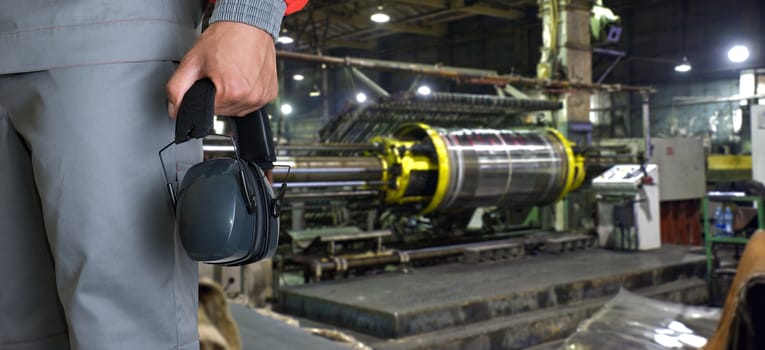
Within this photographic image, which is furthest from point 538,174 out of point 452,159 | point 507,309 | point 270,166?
point 270,166

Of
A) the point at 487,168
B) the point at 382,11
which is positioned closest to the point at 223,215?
the point at 487,168

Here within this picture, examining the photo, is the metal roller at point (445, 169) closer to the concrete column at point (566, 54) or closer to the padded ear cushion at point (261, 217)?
the concrete column at point (566, 54)

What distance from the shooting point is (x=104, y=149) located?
853mm

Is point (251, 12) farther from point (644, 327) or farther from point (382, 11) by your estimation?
point (382, 11)

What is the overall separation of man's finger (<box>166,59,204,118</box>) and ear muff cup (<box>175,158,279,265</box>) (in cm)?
9

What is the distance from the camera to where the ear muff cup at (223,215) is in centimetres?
85

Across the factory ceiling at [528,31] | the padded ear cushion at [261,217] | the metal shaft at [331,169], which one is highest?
the factory ceiling at [528,31]

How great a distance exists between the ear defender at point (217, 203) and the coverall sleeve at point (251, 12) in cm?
10

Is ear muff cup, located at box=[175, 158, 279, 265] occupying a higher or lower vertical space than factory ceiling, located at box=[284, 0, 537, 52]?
lower

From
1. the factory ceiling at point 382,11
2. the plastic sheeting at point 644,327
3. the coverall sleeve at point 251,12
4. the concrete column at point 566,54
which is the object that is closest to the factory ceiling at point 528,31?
the factory ceiling at point 382,11

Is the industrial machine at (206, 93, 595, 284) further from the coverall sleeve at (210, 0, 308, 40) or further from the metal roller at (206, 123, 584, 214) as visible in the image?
the coverall sleeve at (210, 0, 308, 40)

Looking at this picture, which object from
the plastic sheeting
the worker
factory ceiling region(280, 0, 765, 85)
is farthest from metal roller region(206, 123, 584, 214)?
factory ceiling region(280, 0, 765, 85)

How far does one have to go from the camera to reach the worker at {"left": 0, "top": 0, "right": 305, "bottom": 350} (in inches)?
33.3

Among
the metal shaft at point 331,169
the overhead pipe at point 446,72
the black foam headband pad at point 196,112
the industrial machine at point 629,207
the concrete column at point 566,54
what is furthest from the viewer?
the concrete column at point 566,54
